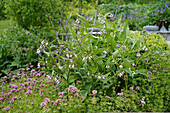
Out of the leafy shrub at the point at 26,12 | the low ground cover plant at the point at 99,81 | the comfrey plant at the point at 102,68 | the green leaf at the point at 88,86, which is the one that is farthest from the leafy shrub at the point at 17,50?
the green leaf at the point at 88,86

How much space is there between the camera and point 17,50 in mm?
4023

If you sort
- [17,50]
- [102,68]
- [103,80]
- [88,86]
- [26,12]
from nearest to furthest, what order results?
[103,80]
[88,86]
[102,68]
[17,50]
[26,12]

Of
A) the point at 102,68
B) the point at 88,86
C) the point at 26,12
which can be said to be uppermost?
the point at 26,12

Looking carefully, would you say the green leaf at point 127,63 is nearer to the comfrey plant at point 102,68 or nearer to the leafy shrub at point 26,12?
the comfrey plant at point 102,68

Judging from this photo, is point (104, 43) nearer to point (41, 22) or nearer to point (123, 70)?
point (123, 70)

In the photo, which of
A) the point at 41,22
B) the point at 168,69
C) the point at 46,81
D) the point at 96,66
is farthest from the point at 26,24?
the point at 168,69

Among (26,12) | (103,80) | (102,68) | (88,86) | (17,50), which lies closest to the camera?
(103,80)

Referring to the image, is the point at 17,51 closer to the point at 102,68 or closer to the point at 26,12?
the point at 26,12

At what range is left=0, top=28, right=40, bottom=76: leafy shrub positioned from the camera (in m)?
4.03

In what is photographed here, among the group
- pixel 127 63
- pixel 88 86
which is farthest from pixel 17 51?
pixel 127 63

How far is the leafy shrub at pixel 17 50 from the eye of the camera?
13.2ft

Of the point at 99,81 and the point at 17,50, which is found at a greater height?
the point at 17,50

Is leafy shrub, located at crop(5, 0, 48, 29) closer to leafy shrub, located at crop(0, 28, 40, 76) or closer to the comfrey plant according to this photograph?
leafy shrub, located at crop(0, 28, 40, 76)

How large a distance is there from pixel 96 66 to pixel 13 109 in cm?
125
